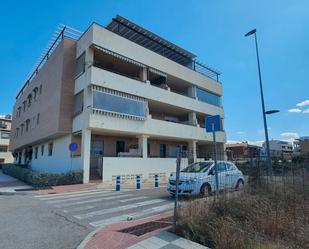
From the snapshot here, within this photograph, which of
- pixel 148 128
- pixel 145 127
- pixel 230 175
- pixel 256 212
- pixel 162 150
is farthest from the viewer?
pixel 162 150

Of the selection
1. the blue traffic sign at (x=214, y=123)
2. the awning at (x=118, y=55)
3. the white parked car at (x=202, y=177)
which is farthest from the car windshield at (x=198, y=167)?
the awning at (x=118, y=55)

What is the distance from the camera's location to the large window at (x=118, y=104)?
60.7 ft

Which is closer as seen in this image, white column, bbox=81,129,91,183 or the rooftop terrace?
white column, bbox=81,129,91,183

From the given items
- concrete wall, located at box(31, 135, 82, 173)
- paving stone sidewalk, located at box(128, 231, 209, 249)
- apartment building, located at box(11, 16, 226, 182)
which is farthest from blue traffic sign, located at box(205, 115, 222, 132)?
concrete wall, located at box(31, 135, 82, 173)

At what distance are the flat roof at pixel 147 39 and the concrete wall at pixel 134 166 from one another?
42.3 ft

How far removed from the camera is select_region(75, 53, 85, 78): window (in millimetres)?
20467

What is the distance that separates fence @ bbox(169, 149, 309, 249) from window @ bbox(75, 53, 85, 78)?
1650 centimetres

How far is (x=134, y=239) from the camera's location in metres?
5.31

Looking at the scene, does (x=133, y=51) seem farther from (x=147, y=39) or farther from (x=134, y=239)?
(x=134, y=239)

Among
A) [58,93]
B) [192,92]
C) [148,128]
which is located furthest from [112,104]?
[192,92]

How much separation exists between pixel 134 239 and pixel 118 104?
603 inches

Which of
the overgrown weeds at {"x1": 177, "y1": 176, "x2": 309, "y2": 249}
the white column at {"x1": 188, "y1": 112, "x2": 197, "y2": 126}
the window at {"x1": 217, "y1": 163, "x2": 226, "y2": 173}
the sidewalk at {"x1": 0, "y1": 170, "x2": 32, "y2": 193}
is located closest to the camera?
the overgrown weeds at {"x1": 177, "y1": 176, "x2": 309, "y2": 249}

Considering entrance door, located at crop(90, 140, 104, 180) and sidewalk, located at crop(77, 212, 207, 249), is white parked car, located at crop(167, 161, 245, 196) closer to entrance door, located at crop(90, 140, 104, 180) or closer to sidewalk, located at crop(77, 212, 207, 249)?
sidewalk, located at crop(77, 212, 207, 249)

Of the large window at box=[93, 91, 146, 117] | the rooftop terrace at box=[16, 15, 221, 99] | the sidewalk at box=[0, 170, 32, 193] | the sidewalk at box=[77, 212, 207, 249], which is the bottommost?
the sidewalk at box=[77, 212, 207, 249]
